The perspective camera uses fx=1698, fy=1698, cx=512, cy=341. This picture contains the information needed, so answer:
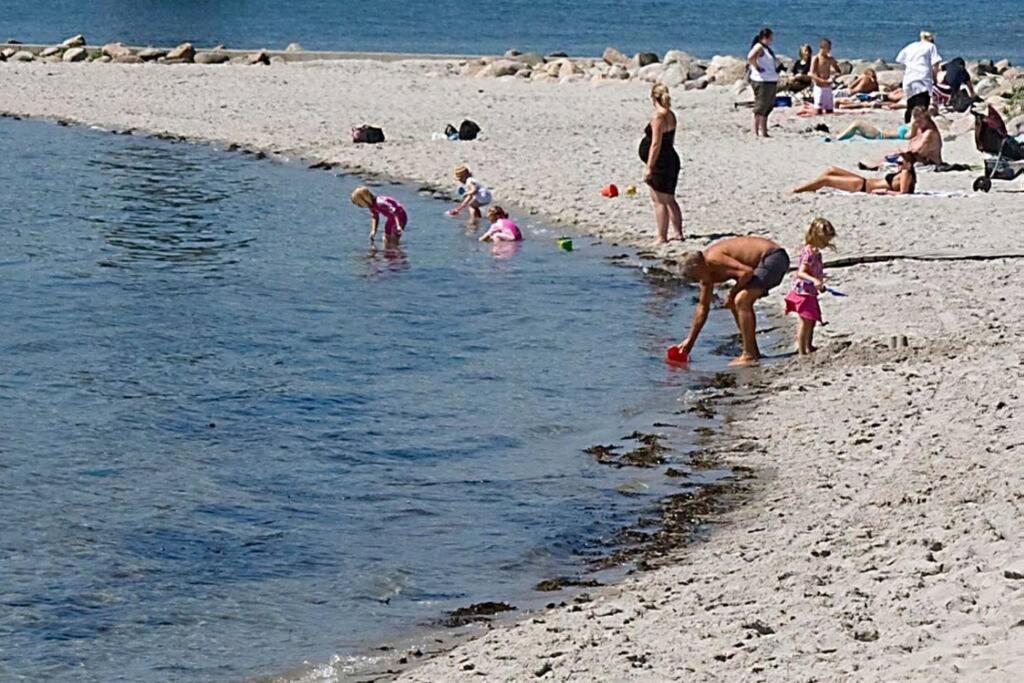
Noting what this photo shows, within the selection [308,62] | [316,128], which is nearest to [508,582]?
[316,128]

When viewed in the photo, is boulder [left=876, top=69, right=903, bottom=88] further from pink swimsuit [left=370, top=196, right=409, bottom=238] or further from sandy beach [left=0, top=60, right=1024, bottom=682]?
pink swimsuit [left=370, top=196, right=409, bottom=238]

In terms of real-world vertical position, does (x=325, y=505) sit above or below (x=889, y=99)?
below

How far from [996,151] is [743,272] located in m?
8.73

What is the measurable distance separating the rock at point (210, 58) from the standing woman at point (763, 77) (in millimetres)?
20410

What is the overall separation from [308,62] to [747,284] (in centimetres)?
3138

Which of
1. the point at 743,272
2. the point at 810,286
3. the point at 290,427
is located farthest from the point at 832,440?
the point at 290,427

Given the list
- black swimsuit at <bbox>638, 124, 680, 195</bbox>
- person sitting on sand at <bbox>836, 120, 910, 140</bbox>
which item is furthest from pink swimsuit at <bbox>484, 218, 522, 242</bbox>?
person sitting on sand at <bbox>836, 120, 910, 140</bbox>

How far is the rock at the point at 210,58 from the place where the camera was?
140 feet

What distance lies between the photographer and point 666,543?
929cm

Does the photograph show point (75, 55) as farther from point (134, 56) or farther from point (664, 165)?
point (664, 165)

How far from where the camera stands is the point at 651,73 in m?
36.6

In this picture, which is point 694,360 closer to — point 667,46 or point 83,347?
point 83,347

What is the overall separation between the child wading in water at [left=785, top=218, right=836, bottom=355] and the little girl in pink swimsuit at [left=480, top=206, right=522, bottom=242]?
20.0ft

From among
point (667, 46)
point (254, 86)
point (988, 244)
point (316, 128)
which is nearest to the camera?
point (988, 244)
